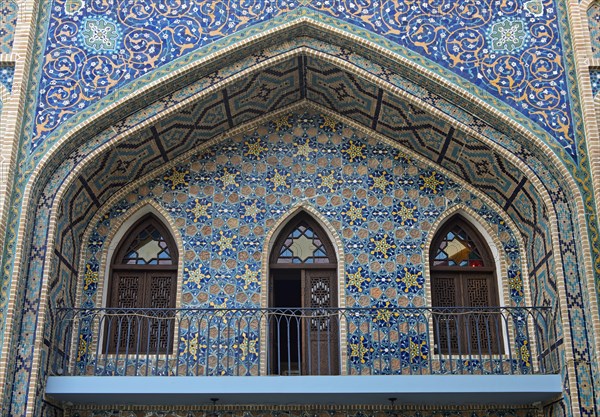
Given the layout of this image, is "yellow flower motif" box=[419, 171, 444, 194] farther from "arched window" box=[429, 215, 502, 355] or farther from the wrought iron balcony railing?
the wrought iron balcony railing

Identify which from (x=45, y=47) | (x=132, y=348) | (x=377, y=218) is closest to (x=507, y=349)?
(x=377, y=218)

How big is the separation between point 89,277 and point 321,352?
2.66 metres

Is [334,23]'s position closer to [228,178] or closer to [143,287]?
[228,178]

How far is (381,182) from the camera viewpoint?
974 centimetres

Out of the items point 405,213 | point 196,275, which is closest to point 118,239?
point 196,275

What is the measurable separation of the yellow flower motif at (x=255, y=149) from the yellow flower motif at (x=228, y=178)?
309 millimetres

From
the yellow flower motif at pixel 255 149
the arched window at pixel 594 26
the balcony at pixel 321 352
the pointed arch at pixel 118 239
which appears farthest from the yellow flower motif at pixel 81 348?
the arched window at pixel 594 26

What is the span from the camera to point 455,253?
9.66 meters

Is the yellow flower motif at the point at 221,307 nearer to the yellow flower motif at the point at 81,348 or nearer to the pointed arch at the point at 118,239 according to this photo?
the pointed arch at the point at 118,239

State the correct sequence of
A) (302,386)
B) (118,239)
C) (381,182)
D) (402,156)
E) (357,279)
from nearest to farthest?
1. (302,386)
2. (357,279)
3. (118,239)
4. (381,182)
5. (402,156)

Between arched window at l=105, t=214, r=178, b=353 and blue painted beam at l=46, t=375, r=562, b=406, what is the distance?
0.68 m

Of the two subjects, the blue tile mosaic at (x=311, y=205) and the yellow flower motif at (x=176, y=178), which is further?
the yellow flower motif at (x=176, y=178)

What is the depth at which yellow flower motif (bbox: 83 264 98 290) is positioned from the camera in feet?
30.5

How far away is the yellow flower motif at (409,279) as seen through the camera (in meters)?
9.30
